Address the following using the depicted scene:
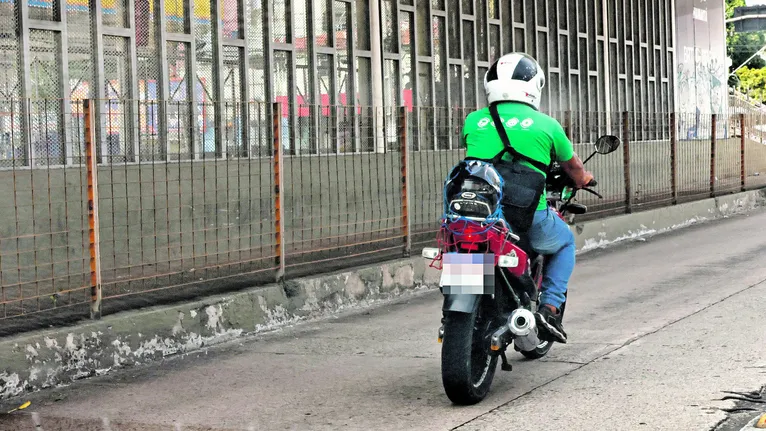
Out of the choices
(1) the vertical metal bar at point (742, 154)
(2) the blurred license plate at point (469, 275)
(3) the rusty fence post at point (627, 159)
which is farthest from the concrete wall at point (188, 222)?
(1) the vertical metal bar at point (742, 154)

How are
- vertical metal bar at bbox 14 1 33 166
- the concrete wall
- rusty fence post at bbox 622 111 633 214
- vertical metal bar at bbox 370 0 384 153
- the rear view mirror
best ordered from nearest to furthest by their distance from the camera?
the rear view mirror, the concrete wall, vertical metal bar at bbox 14 1 33 166, vertical metal bar at bbox 370 0 384 153, rusty fence post at bbox 622 111 633 214

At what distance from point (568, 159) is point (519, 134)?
1.44ft

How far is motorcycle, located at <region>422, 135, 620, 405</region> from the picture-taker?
5.95 meters

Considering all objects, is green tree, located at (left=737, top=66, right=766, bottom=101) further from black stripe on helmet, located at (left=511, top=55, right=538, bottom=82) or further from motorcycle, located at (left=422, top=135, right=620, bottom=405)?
motorcycle, located at (left=422, top=135, right=620, bottom=405)

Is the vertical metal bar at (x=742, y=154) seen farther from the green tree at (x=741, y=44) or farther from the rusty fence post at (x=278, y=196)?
the green tree at (x=741, y=44)

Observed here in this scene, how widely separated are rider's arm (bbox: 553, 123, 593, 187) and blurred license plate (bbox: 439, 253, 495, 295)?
2.93 ft

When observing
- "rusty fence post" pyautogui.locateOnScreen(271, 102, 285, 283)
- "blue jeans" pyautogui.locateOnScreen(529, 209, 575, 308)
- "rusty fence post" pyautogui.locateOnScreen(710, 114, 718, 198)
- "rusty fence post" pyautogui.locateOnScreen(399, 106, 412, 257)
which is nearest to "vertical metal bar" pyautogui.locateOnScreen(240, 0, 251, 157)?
"rusty fence post" pyautogui.locateOnScreen(399, 106, 412, 257)

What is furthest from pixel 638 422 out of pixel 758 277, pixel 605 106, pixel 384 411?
pixel 605 106

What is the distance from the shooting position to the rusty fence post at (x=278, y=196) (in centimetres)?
959

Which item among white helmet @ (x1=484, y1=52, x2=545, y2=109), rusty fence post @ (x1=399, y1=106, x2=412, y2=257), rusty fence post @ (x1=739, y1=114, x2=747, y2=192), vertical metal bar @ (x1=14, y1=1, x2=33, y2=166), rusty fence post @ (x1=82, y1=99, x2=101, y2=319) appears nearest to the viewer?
white helmet @ (x1=484, y1=52, x2=545, y2=109)

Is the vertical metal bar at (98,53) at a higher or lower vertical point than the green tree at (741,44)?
lower

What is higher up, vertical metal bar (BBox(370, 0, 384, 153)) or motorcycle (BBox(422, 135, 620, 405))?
vertical metal bar (BBox(370, 0, 384, 153))

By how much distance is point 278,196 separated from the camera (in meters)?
9.67

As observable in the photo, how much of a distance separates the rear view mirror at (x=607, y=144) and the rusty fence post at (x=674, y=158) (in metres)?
10.9
